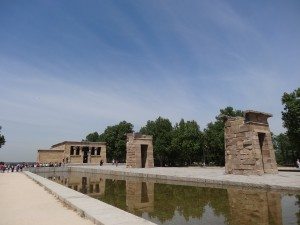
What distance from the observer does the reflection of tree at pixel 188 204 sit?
7.71 metres

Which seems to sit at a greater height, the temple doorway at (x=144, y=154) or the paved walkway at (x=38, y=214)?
the temple doorway at (x=144, y=154)

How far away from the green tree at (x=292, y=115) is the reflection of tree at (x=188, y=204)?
16285 millimetres

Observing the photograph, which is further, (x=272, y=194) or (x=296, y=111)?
(x=296, y=111)

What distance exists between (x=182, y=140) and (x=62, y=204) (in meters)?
39.8

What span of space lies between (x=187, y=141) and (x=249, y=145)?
29933 millimetres

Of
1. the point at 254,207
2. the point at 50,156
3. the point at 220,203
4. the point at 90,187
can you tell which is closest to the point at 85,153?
the point at 50,156

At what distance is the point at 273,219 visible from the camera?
661cm

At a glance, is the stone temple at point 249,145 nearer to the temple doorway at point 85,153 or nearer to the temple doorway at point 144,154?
the temple doorway at point 144,154

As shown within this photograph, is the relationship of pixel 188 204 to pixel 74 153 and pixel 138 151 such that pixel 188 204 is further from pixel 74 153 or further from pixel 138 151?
pixel 74 153

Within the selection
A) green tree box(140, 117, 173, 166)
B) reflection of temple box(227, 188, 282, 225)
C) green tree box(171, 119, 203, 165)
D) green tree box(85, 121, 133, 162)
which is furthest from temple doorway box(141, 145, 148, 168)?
green tree box(85, 121, 133, 162)

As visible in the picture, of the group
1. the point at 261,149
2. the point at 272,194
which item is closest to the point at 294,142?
the point at 261,149

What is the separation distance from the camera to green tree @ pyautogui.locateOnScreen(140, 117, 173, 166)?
5086cm

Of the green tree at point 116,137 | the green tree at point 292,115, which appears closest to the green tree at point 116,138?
the green tree at point 116,137

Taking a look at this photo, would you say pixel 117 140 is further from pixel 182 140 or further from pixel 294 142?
pixel 294 142
